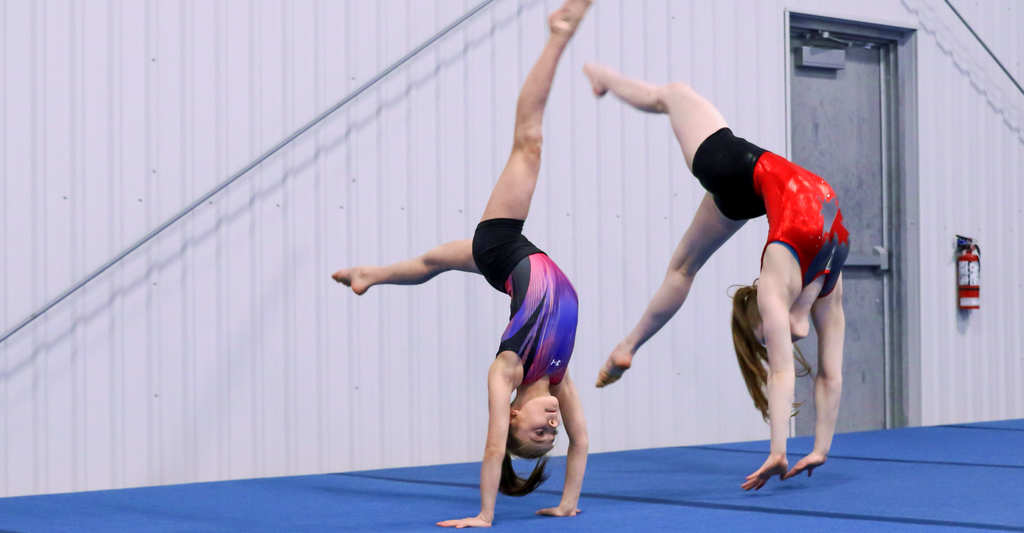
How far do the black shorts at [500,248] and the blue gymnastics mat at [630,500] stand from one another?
0.75 m

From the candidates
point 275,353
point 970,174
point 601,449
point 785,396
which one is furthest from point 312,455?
point 970,174

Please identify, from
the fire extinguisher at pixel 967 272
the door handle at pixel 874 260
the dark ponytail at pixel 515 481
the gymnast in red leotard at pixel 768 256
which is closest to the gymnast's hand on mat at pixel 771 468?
the gymnast in red leotard at pixel 768 256

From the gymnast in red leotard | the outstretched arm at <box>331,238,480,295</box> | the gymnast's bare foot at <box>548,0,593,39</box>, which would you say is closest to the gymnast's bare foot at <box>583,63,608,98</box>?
the gymnast in red leotard

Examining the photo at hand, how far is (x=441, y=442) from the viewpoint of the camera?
527 cm

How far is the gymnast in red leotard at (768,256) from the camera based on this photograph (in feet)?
12.7

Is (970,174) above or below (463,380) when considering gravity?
above

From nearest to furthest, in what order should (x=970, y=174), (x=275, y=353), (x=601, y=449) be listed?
1. (x=275, y=353)
2. (x=601, y=449)
3. (x=970, y=174)

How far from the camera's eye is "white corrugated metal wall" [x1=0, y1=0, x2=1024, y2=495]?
443cm

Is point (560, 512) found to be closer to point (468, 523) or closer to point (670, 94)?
point (468, 523)

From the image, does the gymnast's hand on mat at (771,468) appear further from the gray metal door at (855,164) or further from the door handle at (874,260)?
the door handle at (874,260)

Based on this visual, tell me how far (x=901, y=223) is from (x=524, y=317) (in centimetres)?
395

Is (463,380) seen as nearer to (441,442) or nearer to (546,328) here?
(441,442)

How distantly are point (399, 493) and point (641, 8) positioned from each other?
292 cm

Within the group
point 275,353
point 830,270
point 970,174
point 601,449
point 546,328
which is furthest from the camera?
point 970,174
